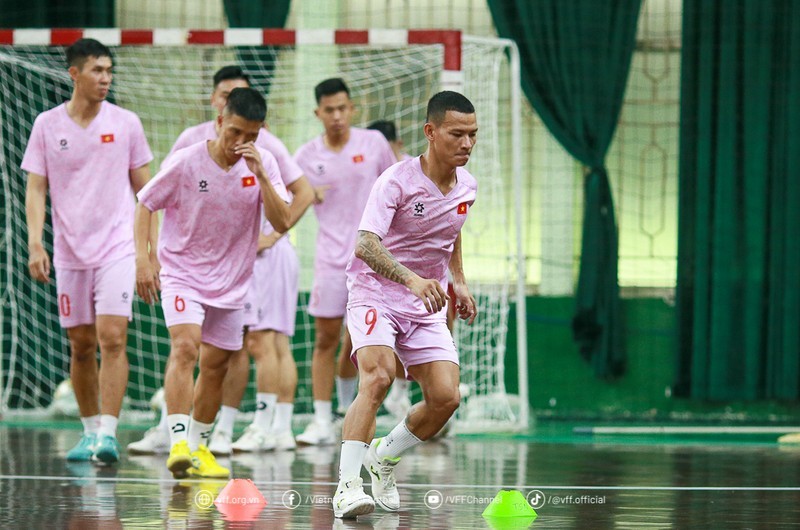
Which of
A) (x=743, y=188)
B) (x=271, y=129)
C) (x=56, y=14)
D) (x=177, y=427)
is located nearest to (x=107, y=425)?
(x=177, y=427)

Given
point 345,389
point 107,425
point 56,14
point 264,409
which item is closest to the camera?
point 107,425

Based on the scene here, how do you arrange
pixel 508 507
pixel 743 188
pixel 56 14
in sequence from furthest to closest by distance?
1. pixel 56 14
2. pixel 743 188
3. pixel 508 507

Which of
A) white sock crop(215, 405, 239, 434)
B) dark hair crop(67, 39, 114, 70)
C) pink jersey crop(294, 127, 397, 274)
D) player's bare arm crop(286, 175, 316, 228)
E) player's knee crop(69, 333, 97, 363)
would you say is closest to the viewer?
player's bare arm crop(286, 175, 316, 228)

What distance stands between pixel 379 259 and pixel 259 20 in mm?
6992

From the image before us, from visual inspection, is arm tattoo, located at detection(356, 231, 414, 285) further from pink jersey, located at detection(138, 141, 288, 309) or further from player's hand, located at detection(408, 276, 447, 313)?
pink jersey, located at detection(138, 141, 288, 309)

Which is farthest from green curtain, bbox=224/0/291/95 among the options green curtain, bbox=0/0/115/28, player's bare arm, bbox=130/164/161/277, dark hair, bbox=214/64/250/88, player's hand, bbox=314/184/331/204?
player's bare arm, bbox=130/164/161/277

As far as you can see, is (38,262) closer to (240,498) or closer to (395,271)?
(240,498)

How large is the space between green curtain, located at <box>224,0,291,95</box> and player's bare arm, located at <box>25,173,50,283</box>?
4.43m

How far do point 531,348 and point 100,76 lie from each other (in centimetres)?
533

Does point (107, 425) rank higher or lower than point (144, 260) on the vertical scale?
lower

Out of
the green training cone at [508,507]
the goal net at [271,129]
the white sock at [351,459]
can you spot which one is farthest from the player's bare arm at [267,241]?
the goal net at [271,129]

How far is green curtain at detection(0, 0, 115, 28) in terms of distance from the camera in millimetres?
11844

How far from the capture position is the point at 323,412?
8.78 metres

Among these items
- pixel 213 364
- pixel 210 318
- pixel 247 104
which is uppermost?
pixel 247 104
